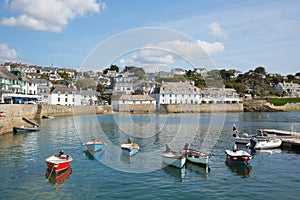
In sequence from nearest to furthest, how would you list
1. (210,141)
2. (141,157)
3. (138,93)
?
(141,157) < (210,141) < (138,93)

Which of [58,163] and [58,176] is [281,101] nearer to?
[58,163]

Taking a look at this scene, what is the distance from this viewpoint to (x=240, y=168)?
20.6 metres

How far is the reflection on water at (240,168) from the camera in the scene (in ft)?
63.7

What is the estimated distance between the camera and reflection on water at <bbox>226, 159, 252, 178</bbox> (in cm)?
1942

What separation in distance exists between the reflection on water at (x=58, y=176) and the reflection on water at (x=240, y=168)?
38.8 ft

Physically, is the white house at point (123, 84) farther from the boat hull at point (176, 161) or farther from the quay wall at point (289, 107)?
the quay wall at point (289, 107)

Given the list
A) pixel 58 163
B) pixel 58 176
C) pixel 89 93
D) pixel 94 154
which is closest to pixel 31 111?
pixel 89 93

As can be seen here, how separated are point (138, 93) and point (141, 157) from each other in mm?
77388

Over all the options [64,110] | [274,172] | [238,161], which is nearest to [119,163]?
[238,161]

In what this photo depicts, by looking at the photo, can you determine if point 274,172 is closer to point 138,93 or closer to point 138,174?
point 138,174

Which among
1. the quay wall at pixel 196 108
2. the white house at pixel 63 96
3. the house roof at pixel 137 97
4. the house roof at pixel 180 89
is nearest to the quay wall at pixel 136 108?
the house roof at pixel 137 97

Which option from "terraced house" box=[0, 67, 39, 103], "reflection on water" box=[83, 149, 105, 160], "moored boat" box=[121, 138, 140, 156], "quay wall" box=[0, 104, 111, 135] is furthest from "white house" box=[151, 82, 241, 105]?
"moored boat" box=[121, 138, 140, 156]

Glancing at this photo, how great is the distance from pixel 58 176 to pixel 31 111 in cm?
4766

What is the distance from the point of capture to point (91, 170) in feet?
65.2
